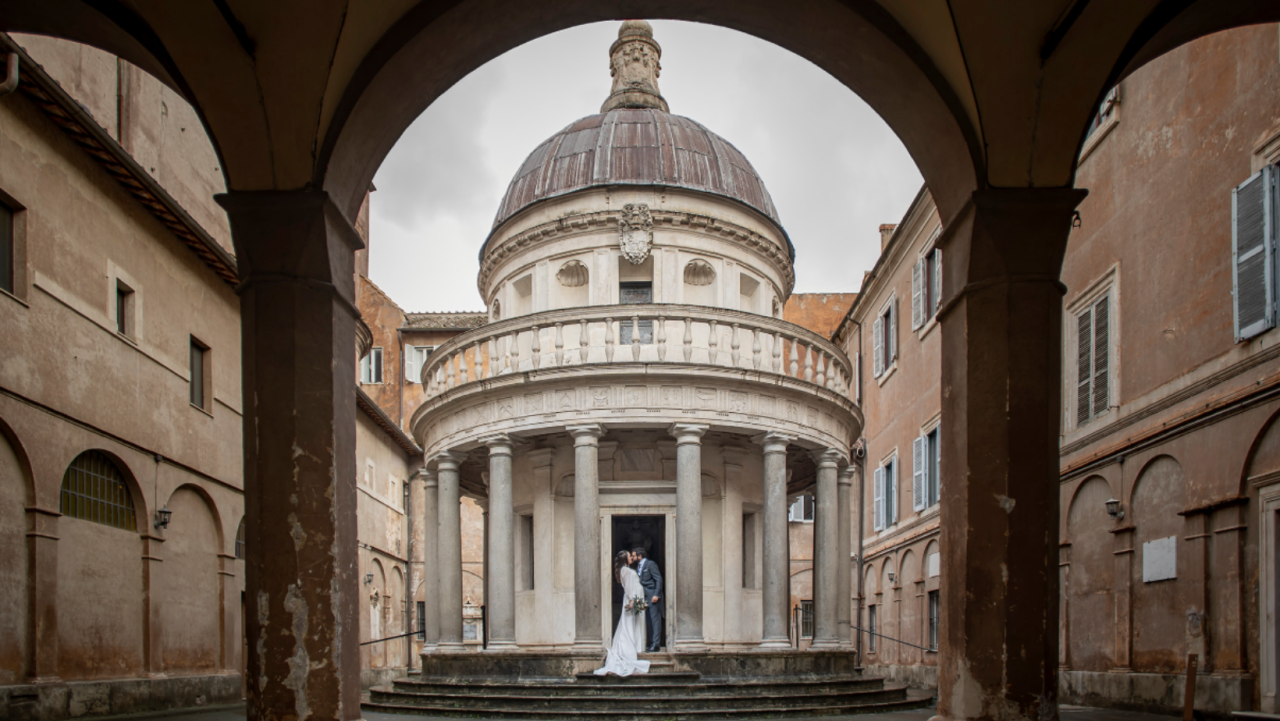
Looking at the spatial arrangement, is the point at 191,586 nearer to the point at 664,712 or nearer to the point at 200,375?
the point at 200,375

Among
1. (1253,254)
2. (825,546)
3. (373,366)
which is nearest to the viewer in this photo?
(1253,254)

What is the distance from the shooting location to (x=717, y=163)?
2612cm

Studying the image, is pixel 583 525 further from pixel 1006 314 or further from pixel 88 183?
pixel 1006 314

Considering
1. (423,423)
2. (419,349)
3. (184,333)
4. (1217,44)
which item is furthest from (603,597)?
(419,349)

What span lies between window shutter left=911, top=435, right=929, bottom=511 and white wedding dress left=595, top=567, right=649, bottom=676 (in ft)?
32.0

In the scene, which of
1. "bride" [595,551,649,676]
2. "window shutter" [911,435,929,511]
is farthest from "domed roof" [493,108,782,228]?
"bride" [595,551,649,676]

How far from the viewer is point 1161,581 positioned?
15453mm

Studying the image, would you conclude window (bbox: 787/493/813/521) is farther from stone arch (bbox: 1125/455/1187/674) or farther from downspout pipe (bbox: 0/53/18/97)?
downspout pipe (bbox: 0/53/18/97)

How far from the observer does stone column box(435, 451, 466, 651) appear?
22438 mm

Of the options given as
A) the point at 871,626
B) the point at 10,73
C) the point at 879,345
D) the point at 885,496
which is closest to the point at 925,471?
the point at 885,496

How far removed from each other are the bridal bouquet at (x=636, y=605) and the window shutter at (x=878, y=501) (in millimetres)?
14314

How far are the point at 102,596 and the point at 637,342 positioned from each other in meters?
9.47

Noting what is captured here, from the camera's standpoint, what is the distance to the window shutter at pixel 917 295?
90.3 feet

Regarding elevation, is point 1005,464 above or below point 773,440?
above
